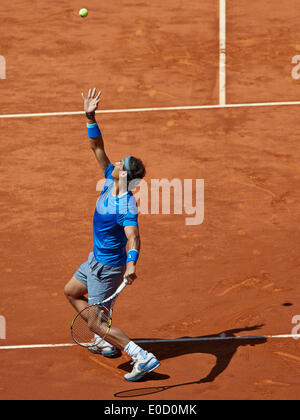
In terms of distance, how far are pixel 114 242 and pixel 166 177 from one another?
417 centimetres

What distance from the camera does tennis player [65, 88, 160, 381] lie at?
914 cm

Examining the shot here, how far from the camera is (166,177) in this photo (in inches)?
528

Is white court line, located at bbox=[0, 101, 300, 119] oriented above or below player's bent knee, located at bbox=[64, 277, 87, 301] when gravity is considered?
above

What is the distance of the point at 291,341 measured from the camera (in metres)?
9.98

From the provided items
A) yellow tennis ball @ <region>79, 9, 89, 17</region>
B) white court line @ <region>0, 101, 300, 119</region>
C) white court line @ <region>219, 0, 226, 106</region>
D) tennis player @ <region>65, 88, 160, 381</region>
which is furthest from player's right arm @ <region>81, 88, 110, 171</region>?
yellow tennis ball @ <region>79, 9, 89, 17</region>

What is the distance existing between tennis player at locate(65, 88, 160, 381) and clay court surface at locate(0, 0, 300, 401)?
0.37 m

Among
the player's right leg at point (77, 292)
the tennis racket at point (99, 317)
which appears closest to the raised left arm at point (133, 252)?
the tennis racket at point (99, 317)

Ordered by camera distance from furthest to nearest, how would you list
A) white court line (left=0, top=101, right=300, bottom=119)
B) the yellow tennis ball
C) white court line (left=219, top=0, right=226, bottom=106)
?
the yellow tennis ball → white court line (left=219, top=0, right=226, bottom=106) → white court line (left=0, top=101, right=300, bottom=119)

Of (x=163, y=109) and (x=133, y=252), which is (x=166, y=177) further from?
(x=133, y=252)

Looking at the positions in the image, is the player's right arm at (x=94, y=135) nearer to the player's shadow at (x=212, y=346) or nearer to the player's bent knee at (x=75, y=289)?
the player's bent knee at (x=75, y=289)

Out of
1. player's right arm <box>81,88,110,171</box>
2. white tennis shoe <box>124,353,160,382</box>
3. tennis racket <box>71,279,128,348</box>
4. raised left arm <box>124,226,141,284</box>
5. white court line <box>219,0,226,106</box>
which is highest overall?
white court line <box>219,0,226,106</box>

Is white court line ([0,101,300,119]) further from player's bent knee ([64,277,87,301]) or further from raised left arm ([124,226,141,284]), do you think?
raised left arm ([124,226,141,284])

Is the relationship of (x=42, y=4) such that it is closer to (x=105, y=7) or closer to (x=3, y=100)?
(x=105, y=7)

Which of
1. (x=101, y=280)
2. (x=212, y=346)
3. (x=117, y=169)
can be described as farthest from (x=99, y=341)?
(x=117, y=169)
